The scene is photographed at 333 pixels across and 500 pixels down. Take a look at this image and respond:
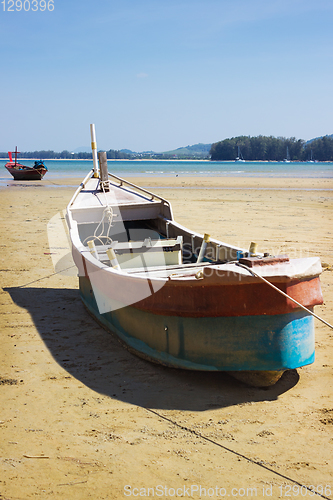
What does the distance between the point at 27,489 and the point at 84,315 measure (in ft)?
10.1

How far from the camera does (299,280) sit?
3.41m

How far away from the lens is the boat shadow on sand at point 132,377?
11.6 feet

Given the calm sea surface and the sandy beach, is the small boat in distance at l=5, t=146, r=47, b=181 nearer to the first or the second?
the calm sea surface

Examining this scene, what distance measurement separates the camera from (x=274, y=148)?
140 m

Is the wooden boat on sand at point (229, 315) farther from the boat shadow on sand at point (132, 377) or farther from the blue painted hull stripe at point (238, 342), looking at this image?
the boat shadow on sand at point (132, 377)

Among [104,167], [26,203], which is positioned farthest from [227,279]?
[26,203]

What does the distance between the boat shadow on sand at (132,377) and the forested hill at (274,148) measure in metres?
141

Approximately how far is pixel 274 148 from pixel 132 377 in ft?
474

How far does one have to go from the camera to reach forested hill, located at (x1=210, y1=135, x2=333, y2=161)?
13412 centimetres

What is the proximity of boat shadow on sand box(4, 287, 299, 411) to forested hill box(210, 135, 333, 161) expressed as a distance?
141259 mm

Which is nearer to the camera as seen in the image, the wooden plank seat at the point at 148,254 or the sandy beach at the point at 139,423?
the sandy beach at the point at 139,423

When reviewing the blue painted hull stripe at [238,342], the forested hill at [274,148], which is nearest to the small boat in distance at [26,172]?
the blue painted hull stripe at [238,342]

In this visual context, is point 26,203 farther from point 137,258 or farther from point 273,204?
point 137,258

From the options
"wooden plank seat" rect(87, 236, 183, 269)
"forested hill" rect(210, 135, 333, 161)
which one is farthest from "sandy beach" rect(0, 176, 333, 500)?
"forested hill" rect(210, 135, 333, 161)
